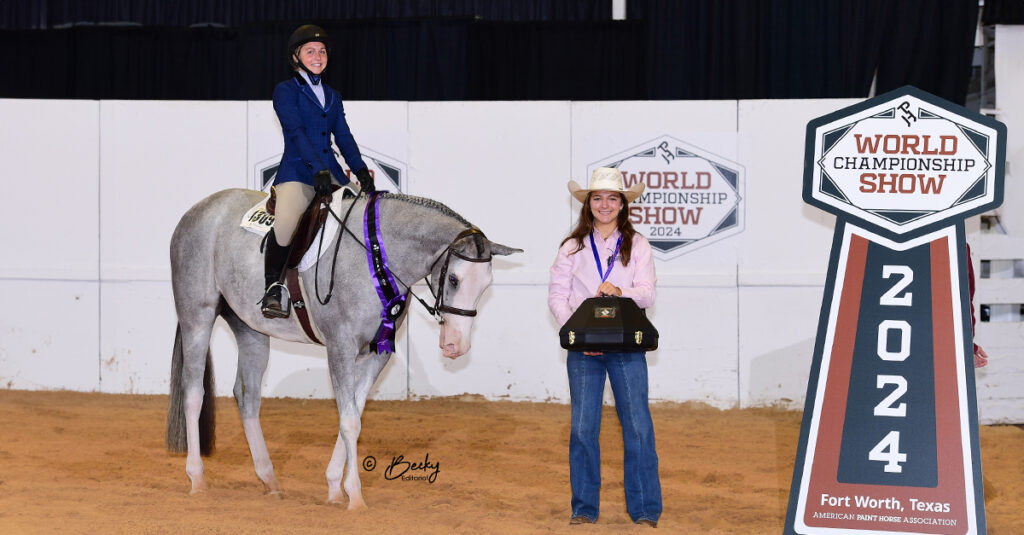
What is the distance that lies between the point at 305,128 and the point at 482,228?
10.8ft

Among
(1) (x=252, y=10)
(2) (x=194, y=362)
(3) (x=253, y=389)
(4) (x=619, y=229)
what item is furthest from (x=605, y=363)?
(1) (x=252, y=10)

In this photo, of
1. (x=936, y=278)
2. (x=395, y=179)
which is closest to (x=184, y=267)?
(x=395, y=179)

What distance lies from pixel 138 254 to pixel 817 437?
6.50m

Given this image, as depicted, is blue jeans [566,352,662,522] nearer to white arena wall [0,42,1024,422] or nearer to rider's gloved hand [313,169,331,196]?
rider's gloved hand [313,169,331,196]

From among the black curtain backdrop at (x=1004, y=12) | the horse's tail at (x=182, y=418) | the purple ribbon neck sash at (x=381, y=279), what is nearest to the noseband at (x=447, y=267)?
the purple ribbon neck sash at (x=381, y=279)

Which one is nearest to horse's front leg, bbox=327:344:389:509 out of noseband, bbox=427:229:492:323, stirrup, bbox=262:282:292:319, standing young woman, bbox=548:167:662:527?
stirrup, bbox=262:282:292:319

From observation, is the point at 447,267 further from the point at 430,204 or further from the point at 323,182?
the point at 323,182

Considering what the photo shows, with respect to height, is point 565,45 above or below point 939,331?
above

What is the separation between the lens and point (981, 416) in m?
8.17

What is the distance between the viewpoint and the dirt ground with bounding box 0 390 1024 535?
16.4 feet

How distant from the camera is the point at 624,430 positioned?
16.0 ft

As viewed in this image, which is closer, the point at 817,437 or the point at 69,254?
the point at 817,437

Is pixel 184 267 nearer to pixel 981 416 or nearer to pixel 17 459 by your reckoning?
pixel 17 459

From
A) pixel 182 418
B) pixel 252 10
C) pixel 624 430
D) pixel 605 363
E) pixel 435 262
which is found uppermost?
pixel 252 10
